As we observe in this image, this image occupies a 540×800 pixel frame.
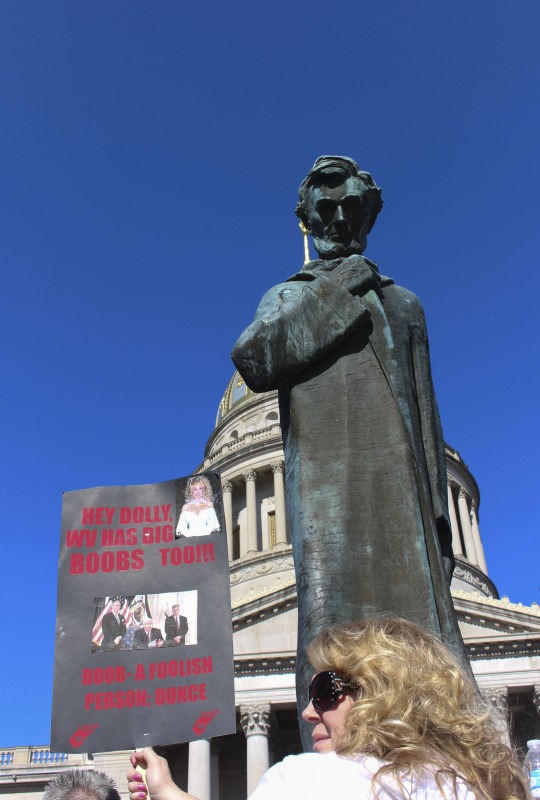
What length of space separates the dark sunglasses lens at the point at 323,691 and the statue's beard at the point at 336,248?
109 inches

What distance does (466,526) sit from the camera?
58.8 m

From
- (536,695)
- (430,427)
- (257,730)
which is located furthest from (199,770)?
(430,427)

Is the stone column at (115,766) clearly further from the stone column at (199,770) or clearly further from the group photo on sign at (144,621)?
the group photo on sign at (144,621)

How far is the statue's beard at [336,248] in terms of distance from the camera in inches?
169

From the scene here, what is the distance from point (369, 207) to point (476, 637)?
101ft

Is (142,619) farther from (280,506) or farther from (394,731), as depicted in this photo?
(280,506)

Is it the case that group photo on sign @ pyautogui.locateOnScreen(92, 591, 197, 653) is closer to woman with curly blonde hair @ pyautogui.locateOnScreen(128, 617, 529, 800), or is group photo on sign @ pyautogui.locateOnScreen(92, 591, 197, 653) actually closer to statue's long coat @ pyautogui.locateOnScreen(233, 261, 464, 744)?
statue's long coat @ pyautogui.locateOnScreen(233, 261, 464, 744)

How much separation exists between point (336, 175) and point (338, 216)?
0.21m

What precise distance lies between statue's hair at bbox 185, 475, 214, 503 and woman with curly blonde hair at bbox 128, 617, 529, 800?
176 centimetres

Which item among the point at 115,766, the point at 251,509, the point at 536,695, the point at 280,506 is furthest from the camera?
the point at 251,509

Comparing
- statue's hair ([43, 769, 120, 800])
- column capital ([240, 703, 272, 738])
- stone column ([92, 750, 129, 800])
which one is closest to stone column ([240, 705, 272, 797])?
column capital ([240, 703, 272, 738])

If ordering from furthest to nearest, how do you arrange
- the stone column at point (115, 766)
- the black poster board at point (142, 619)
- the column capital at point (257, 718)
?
the stone column at point (115, 766) → the column capital at point (257, 718) → the black poster board at point (142, 619)

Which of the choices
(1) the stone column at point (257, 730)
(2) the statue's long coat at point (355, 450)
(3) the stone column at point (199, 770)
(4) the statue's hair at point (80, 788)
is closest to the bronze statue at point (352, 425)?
(2) the statue's long coat at point (355, 450)

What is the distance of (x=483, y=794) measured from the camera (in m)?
1.66
